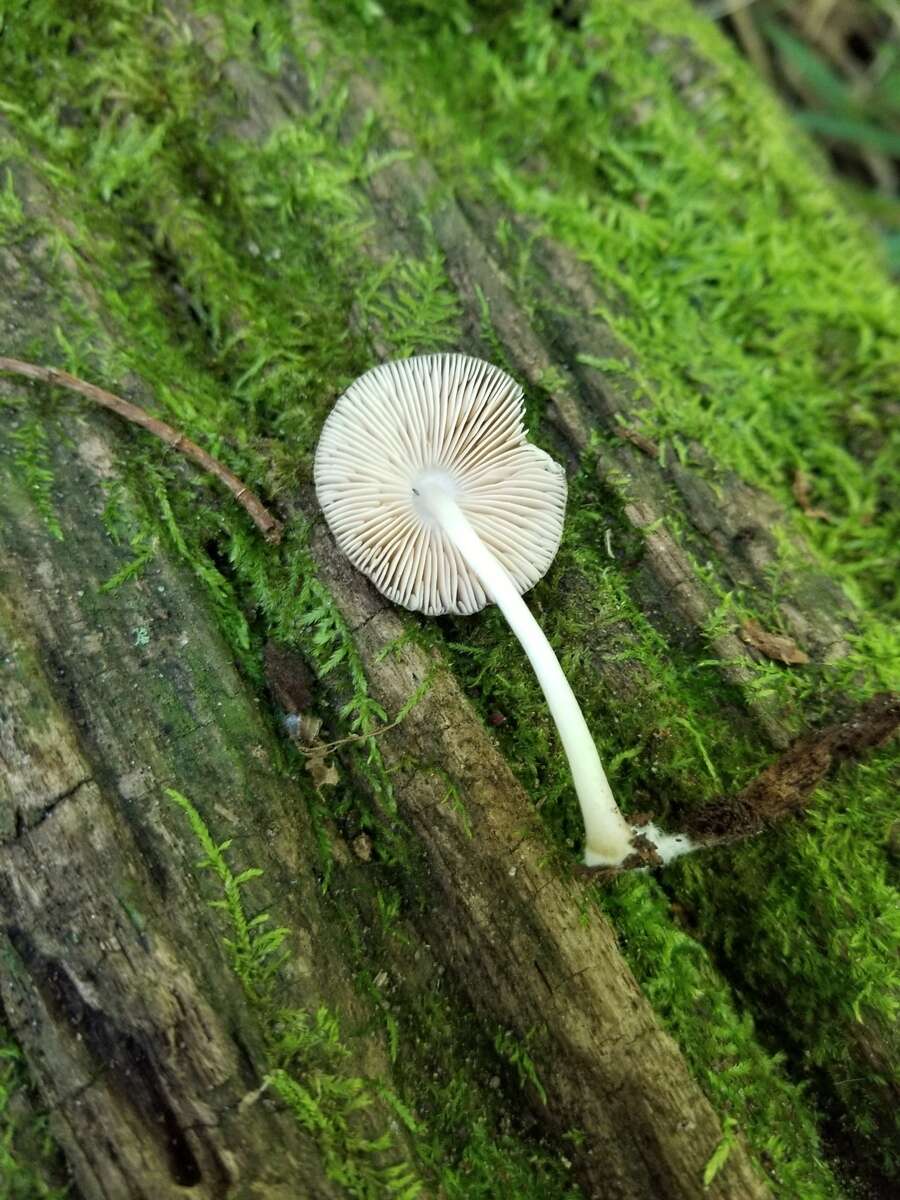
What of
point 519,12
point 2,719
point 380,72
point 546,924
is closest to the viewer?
point 2,719

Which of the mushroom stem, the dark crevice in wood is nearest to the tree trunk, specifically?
the dark crevice in wood

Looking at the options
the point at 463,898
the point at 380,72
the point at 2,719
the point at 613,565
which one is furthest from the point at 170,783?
the point at 380,72

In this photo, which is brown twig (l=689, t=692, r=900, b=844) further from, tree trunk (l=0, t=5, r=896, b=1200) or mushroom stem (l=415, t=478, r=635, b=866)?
mushroom stem (l=415, t=478, r=635, b=866)

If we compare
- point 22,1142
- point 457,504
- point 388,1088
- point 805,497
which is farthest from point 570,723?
point 22,1142

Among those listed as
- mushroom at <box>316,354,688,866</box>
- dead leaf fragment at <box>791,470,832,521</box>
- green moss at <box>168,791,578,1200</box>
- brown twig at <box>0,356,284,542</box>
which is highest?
brown twig at <box>0,356,284,542</box>

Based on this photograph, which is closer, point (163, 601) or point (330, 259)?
point (163, 601)

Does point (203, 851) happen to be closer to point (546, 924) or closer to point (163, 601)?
point (163, 601)
